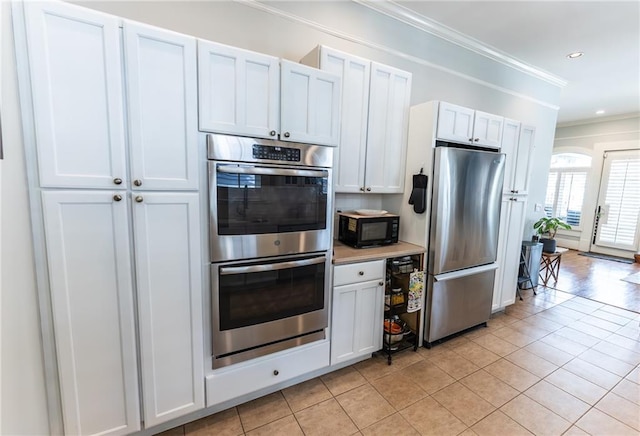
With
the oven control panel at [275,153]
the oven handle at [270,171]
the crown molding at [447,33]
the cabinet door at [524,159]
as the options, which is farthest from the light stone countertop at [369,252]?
the crown molding at [447,33]

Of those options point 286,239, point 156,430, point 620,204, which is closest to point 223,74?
point 286,239

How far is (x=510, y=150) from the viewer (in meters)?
2.96

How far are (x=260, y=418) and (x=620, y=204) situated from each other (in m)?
7.92

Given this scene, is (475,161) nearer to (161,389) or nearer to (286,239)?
(286,239)

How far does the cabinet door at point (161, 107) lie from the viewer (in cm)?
131

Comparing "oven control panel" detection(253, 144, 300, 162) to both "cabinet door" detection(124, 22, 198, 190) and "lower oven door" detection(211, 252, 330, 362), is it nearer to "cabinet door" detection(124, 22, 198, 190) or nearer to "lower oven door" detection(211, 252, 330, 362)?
"cabinet door" detection(124, 22, 198, 190)

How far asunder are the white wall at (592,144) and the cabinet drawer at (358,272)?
6920 mm

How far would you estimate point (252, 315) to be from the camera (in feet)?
5.62

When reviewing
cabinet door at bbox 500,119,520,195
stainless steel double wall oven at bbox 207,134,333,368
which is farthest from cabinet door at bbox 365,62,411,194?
cabinet door at bbox 500,119,520,195

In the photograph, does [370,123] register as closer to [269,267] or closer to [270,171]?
[270,171]

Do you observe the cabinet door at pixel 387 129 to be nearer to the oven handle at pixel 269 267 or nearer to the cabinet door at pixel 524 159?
the oven handle at pixel 269 267

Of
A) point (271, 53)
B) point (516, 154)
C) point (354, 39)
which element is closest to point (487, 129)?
point (516, 154)

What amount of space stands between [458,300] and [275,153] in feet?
7.08

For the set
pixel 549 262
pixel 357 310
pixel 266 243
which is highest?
pixel 266 243
